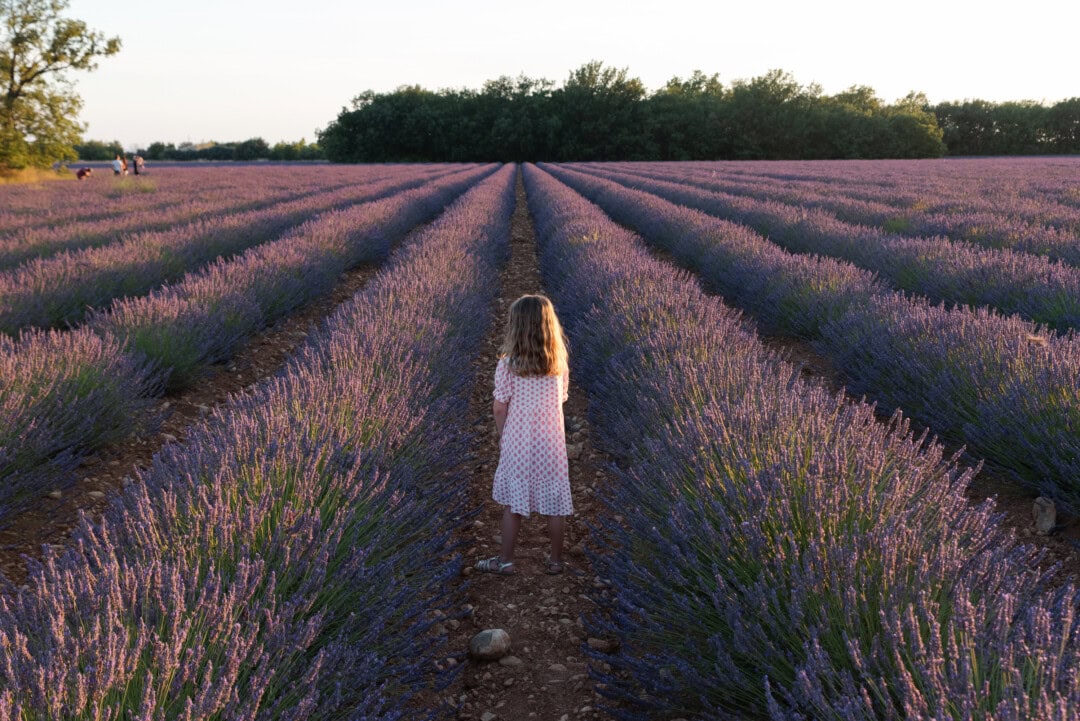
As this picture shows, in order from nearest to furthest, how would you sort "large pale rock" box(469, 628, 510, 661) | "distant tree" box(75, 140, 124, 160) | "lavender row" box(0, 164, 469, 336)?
"large pale rock" box(469, 628, 510, 661)
"lavender row" box(0, 164, 469, 336)
"distant tree" box(75, 140, 124, 160)

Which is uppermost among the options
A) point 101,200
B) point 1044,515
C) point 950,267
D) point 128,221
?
point 101,200

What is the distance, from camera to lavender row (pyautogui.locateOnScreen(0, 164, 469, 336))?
5500 mm

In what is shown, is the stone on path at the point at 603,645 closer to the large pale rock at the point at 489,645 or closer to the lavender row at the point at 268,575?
the large pale rock at the point at 489,645

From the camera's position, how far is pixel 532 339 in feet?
9.34

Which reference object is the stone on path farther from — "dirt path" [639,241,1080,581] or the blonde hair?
"dirt path" [639,241,1080,581]

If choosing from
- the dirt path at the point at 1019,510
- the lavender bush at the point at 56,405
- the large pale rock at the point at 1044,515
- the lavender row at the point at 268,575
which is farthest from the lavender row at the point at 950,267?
the lavender bush at the point at 56,405

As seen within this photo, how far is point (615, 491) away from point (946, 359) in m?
2.32

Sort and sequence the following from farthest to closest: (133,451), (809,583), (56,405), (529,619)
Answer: (133,451) < (56,405) < (529,619) < (809,583)

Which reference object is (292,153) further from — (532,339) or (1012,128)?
(532,339)

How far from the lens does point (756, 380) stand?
304 cm

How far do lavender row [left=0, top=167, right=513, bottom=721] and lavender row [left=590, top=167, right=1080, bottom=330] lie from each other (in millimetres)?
4326

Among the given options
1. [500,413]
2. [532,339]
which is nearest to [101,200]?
[500,413]

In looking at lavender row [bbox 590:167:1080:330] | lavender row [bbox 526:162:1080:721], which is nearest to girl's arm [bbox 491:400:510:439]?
lavender row [bbox 526:162:1080:721]

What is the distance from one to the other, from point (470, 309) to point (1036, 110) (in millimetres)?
72056
